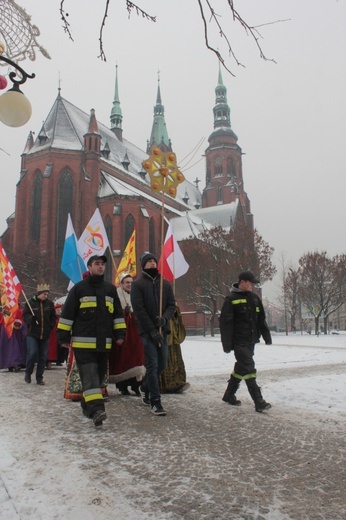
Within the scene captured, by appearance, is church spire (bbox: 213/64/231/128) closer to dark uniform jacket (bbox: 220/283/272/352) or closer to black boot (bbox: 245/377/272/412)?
dark uniform jacket (bbox: 220/283/272/352)

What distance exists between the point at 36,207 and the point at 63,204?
2.77 m

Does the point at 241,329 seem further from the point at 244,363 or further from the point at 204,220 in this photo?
the point at 204,220

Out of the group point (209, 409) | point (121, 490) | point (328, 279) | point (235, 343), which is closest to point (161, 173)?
point (235, 343)

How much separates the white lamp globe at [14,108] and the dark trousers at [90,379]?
2441mm

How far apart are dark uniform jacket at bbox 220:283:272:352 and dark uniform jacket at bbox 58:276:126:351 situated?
1.45m

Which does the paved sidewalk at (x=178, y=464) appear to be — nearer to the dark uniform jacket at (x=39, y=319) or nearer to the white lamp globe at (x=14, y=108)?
the dark uniform jacket at (x=39, y=319)

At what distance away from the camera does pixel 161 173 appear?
6.50m

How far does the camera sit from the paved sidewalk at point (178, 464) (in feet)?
7.91

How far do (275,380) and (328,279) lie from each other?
33.5m

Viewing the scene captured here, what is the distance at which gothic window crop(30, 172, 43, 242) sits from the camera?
131 ft

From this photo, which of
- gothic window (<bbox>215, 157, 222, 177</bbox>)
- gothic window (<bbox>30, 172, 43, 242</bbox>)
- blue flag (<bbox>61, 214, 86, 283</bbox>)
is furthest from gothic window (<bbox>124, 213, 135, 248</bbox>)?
blue flag (<bbox>61, 214, 86, 283</bbox>)

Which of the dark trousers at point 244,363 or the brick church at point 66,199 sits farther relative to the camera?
the brick church at point 66,199

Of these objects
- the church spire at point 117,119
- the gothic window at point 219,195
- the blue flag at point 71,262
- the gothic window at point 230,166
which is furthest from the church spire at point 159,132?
the blue flag at point 71,262

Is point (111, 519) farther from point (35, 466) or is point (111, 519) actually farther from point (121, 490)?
point (35, 466)
